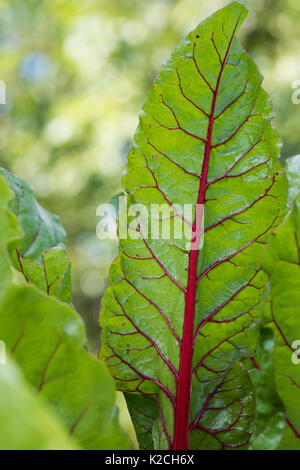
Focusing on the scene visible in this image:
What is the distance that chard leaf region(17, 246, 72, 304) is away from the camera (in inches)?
14.9

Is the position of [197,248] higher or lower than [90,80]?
lower

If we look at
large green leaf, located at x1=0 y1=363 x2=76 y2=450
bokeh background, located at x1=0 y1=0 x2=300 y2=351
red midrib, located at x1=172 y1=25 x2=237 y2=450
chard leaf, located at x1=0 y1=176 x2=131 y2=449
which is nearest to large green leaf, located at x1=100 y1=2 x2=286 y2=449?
red midrib, located at x1=172 y1=25 x2=237 y2=450

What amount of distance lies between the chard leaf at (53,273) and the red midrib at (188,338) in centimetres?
10

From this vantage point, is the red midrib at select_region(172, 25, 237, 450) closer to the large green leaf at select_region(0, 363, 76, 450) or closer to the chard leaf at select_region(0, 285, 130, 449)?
the chard leaf at select_region(0, 285, 130, 449)

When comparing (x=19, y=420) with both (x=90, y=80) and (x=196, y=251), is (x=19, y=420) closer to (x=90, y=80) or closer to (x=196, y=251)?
(x=196, y=251)

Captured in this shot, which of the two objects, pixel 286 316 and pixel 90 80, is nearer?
pixel 286 316

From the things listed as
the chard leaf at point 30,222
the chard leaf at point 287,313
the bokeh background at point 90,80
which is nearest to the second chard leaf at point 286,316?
the chard leaf at point 287,313

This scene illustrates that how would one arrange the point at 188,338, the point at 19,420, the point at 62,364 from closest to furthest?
the point at 19,420, the point at 62,364, the point at 188,338

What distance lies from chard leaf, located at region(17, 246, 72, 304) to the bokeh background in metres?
2.94

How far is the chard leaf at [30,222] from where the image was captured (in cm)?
43

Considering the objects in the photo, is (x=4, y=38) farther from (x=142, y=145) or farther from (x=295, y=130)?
(x=142, y=145)

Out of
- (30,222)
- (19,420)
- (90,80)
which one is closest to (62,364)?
(19,420)

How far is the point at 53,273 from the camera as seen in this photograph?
0.38 meters

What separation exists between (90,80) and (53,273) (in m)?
3.99
